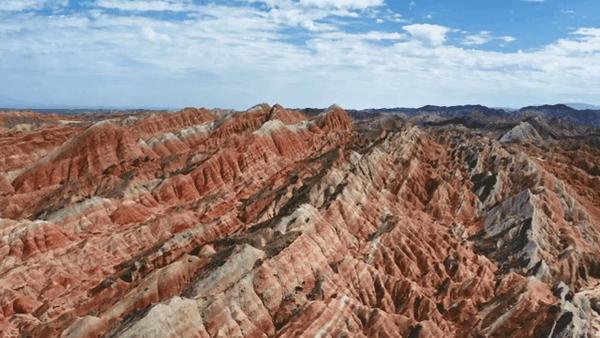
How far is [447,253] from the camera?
75.2 m

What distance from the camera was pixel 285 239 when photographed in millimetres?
61812

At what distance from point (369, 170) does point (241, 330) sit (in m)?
56.1

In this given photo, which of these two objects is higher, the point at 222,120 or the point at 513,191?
the point at 222,120

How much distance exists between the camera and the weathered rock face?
52.5 meters

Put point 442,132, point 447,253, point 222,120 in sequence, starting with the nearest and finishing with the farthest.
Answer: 1. point 447,253
2. point 222,120
3. point 442,132

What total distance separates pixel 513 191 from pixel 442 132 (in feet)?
204

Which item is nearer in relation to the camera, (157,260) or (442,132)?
(157,260)

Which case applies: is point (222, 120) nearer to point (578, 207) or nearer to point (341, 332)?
point (578, 207)

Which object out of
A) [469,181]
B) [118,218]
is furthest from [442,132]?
[118,218]

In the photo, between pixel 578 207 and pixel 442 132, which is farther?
pixel 442 132

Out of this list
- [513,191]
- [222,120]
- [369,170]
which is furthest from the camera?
[222,120]

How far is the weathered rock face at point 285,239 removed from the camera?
52.5 meters

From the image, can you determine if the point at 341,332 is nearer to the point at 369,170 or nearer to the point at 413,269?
the point at 413,269

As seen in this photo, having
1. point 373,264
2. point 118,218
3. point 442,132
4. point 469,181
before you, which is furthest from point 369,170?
point 442,132
